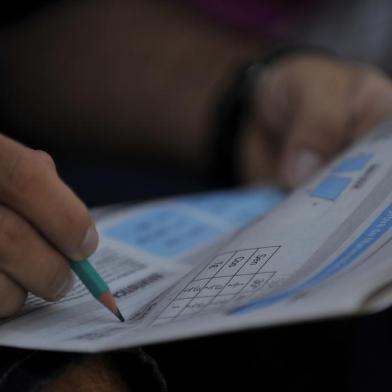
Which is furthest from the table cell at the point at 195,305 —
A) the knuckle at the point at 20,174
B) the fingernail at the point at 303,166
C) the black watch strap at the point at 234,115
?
the black watch strap at the point at 234,115

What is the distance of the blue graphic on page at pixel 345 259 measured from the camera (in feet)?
0.94

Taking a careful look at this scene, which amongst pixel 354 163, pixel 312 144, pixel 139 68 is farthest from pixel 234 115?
pixel 354 163

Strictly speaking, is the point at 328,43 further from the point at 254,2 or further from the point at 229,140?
the point at 229,140

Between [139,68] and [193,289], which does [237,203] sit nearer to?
[193,289]

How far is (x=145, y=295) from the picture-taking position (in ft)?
1.30

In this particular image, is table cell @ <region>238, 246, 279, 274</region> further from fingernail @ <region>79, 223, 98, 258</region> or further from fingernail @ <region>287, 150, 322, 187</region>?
fingernail @ <region>287, 150, 322, 187</region>

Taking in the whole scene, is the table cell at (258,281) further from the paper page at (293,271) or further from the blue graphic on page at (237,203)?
the blue graphic on page at (237,203)

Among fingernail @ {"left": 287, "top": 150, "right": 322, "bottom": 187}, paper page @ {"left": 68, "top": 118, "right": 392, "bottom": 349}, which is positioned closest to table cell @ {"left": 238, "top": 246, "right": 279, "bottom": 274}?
paper page @ {"left": 68, "top": 118, "right": 392, "bottom": 349}

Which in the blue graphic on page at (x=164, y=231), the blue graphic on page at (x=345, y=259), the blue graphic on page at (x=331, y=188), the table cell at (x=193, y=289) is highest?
the blue graphic on page at (x=345, y=259)

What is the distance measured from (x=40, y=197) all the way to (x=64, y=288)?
0.06 metres

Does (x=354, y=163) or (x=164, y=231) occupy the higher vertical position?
(x=354, y=163)

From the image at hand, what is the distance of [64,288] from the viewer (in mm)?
361

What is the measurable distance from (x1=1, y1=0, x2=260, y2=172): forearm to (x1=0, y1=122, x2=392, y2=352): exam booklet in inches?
18.4

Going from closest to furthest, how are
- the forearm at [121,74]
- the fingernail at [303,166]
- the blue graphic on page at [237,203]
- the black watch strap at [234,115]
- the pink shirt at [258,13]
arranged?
1. the blue graphic on page at [237,203]
2. the fingernail at [303,166]
3. the black watch strap at [234,115]
4. the forearm at [121,74]
5. the pink shirt at [258,13]
